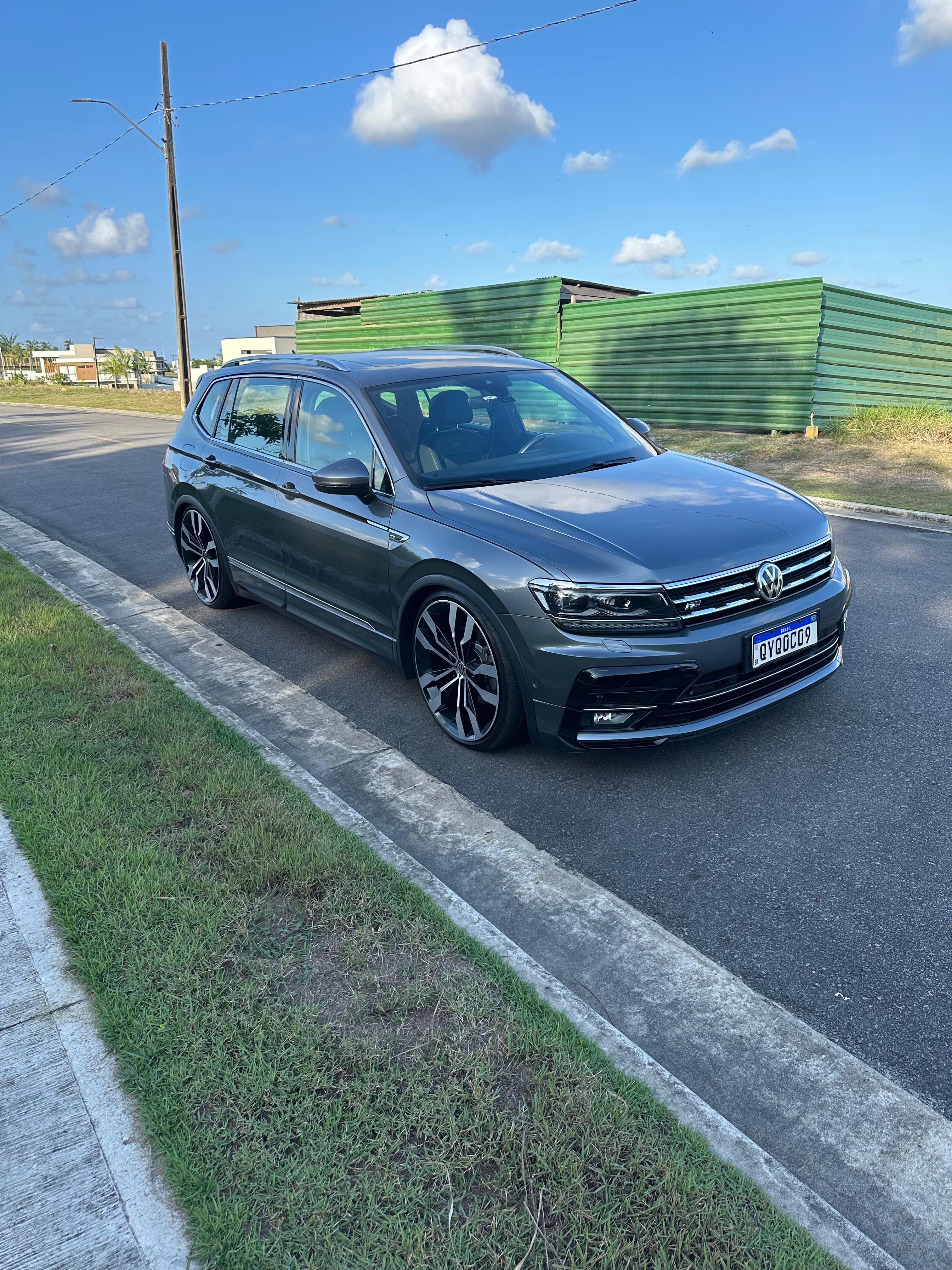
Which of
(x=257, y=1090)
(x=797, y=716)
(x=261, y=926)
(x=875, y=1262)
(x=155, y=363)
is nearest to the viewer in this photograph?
(x=875, y=1262)

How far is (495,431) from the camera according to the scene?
485cm

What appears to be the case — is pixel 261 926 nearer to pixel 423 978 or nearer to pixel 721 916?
pixel 423 978

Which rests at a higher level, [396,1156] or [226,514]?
[226,514]

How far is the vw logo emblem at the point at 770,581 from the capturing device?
3764mm

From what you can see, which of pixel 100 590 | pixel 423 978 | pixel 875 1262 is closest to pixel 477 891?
pixel 423 978

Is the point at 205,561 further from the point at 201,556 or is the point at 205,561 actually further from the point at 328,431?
the point at 328,431

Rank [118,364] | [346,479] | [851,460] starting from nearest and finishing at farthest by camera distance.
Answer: [346,479] < [851,460] < [118,364]

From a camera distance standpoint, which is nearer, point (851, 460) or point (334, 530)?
point (334, 530)

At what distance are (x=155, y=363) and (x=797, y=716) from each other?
167 meters

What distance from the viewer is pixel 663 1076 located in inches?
88.9

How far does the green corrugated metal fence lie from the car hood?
1091 cm

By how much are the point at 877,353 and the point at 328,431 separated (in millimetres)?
12887

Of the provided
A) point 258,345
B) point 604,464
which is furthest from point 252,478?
point 258,345

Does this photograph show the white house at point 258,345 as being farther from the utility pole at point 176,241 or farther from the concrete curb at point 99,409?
the utility pole at point 176,241
